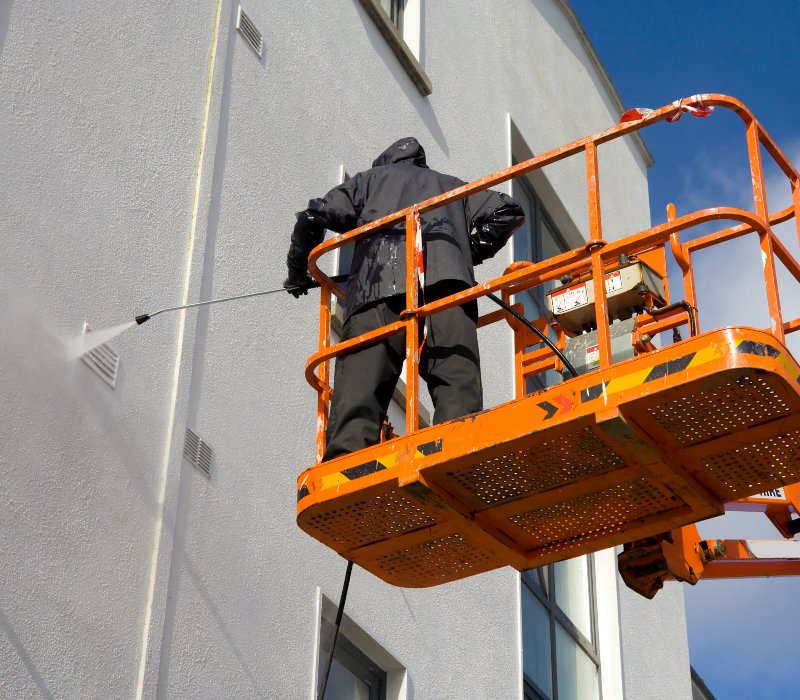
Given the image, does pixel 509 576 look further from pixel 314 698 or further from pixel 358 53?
pixel 358 53

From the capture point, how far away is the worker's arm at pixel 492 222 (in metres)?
8.04

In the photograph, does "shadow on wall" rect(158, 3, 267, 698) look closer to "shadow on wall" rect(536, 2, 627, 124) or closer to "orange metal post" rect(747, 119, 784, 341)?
"orange metal post" rect(747, 119, 784, 341)

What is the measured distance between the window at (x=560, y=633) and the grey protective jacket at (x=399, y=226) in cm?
502

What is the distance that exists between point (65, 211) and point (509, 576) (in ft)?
17.7

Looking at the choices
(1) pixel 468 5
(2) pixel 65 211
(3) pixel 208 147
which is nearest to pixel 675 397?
(2) pixel 65 211

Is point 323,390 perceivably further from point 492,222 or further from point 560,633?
point 560,633

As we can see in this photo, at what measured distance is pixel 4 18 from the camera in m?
7.81

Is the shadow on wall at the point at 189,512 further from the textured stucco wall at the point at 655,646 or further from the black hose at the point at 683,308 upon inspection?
the textured stucco wall at the point at 655,646

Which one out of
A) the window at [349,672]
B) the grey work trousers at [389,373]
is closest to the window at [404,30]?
the grey work trousers at [389,373]

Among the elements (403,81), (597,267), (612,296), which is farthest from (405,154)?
(403,81)

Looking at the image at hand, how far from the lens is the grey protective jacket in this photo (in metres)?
7.73

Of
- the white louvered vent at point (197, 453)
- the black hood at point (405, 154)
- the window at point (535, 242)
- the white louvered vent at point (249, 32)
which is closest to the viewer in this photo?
the white louvered vent at point (197, 453)

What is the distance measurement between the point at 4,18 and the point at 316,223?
1.99 m

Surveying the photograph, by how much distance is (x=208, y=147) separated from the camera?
9.30 m
